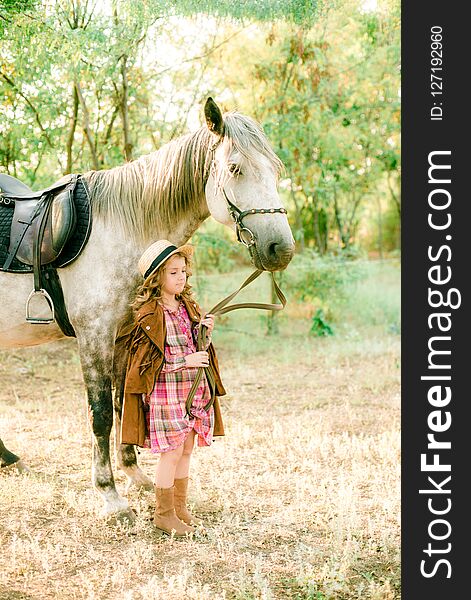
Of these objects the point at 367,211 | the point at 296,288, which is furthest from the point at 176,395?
the point at 367,211

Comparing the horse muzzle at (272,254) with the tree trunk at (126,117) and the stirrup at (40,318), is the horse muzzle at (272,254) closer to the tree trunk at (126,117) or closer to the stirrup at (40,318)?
the stirrup at (40,318)

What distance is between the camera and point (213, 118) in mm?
3057

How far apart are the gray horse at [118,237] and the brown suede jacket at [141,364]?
0.35 meters

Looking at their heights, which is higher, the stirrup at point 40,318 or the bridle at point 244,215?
the bridle at point 244,215

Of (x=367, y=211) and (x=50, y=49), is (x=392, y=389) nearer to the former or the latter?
(x=50, y=49)

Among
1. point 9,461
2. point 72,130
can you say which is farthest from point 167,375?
point 72,130

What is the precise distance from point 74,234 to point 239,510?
174 centimetres

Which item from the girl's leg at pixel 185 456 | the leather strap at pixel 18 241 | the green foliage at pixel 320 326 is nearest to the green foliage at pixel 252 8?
the leather strap at pixel 18 241

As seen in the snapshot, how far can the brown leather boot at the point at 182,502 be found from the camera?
3.37 meters

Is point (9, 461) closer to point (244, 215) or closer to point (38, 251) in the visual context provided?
point (38, 251)

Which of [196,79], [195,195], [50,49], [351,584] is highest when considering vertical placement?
[196,79]

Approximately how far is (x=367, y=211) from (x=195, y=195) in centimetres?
2233

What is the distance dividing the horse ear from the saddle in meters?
0.83

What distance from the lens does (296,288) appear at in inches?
393
